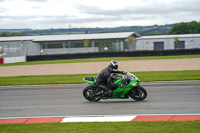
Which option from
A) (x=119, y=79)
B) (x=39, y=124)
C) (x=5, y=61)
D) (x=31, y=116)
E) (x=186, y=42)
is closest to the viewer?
(x=39, y=124)

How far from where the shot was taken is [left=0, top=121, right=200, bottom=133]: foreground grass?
685 centimetres

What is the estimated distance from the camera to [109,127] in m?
7.29

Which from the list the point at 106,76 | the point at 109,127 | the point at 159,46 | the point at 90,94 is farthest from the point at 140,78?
the point at 159,46

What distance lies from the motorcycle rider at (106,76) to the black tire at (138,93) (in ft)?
2.32

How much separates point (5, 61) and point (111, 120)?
116ft

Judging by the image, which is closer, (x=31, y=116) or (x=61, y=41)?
(x=31, y=116)

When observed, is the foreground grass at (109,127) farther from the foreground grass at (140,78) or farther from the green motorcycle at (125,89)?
the foreground grass at (140,78)

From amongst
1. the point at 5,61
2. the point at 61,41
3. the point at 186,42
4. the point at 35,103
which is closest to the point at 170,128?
the point at 35,103

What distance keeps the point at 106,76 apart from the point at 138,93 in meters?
1.22

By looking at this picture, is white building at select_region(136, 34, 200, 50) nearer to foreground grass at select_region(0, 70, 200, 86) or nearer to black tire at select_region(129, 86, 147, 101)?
foreground grass at select_region(0, 70, 200, 86)

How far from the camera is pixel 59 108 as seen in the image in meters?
10.4

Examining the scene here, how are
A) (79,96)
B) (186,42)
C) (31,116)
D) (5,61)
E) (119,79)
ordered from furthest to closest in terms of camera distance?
(186,42), (5,61), (79,96), (119,79), (31,116)

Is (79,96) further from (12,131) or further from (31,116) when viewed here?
(12,131)

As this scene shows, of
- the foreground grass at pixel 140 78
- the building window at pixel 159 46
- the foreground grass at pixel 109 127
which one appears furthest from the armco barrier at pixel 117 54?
the foreground grass at pixel 109 127
